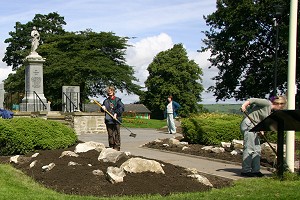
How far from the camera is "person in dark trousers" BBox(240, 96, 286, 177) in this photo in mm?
9641

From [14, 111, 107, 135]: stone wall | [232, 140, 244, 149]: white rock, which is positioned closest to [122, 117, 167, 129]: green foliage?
[14, 111, 107, 135]: stone wall

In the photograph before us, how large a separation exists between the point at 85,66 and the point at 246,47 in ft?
54.6

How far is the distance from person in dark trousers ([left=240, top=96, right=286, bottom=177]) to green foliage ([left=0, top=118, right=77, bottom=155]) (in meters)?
5.73

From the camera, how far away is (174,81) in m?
73.9

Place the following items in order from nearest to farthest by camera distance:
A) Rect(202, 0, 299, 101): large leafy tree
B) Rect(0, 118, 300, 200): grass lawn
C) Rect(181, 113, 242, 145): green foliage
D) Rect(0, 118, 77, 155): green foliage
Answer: Rect(0, 118, 300, 200): grass lawn, Rect(0, 118, 77, 155): green foliage, Rect(181, 113, 242, 145): green foliage, Rect(202, 0, 299, 101): large leafy tree

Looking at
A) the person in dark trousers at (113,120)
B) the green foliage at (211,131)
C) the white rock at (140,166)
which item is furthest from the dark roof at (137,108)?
the white rock at (140,166)

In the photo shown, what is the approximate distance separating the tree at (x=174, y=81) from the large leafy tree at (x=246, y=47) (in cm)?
2797

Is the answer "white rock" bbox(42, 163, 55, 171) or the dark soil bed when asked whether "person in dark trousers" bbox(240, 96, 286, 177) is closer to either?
the dark soil bed

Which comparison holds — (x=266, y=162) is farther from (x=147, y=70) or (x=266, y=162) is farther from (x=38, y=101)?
(x=147, y=70)

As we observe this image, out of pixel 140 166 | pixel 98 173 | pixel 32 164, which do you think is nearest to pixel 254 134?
pixel 140 166

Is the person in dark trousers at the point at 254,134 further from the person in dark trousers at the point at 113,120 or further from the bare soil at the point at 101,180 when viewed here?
the person in dark trousers at the point at 113,120

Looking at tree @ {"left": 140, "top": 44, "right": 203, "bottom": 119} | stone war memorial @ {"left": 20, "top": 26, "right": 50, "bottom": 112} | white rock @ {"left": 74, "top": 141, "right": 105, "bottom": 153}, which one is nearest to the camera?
white rock @ {"left": 74, "top": 141, "right": 105, "bottom": 153}

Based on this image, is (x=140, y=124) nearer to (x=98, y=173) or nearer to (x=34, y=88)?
(x=34, y=88)

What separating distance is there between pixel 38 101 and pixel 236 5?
2217 cm
